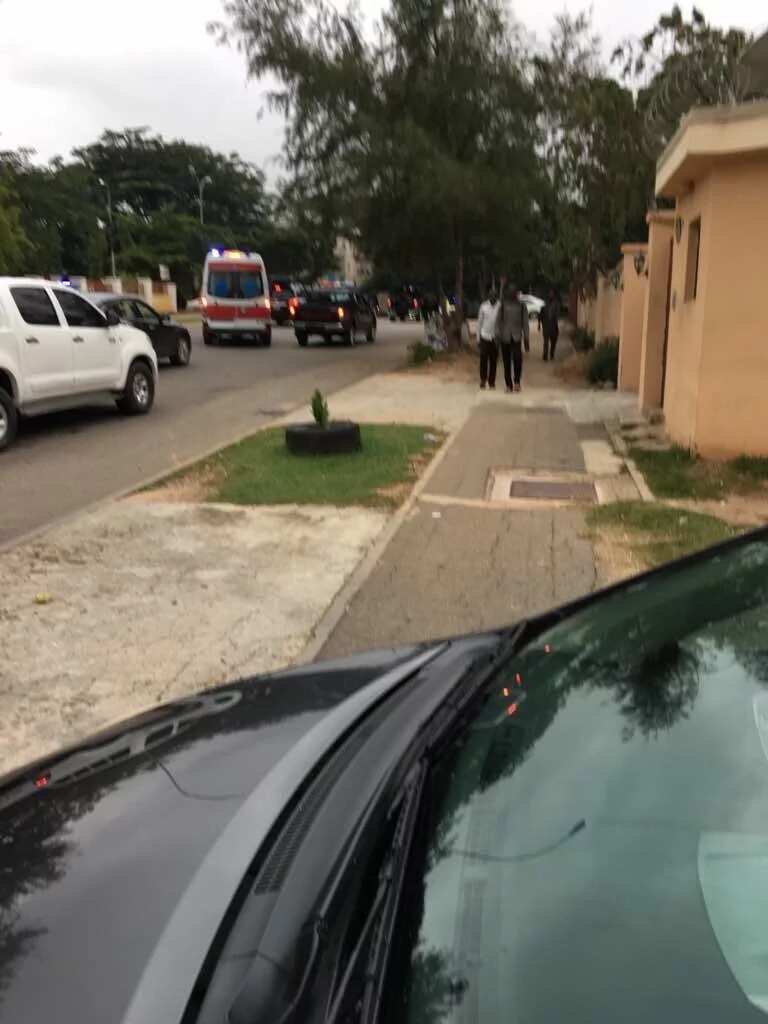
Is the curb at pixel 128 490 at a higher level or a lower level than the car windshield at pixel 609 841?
lower

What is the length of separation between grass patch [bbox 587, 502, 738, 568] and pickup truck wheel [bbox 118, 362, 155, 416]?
824 cm

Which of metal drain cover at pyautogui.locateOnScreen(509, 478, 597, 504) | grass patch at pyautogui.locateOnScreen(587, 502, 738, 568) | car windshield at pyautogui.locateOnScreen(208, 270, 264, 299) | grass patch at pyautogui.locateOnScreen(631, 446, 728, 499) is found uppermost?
car windshield at pyautogui.locateOnScreen(208, 270, 264, 299)

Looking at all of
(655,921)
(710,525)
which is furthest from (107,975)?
(710,525)

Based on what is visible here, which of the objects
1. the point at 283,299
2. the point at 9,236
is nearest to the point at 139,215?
the point at 283,299

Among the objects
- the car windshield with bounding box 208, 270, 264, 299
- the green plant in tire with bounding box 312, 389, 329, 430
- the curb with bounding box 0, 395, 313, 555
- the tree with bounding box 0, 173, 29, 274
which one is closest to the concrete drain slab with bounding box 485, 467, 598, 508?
the green plant in tire with bounding box 312, 389, 329, 430

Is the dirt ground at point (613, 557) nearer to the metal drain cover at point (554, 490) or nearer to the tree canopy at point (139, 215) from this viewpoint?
the metal drain cover at point (554, 490)

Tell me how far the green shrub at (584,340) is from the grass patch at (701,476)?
47.4 feet

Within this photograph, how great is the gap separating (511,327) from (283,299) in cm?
2966

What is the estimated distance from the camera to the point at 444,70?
2133 cm

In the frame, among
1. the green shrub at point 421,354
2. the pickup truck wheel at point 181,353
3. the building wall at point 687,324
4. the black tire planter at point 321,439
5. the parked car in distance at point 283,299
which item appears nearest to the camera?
the building wall at point 687,324

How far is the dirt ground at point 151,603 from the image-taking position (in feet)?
14.6

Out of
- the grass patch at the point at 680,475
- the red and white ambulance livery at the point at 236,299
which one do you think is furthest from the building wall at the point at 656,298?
the red and white ambulance livery at the point at 236,299

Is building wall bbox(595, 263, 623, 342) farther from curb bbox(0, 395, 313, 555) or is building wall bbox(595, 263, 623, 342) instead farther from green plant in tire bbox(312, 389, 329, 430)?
green plant in tire bbox(312, 389, 329, 430)

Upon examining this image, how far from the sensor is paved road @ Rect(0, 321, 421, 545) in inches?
355
